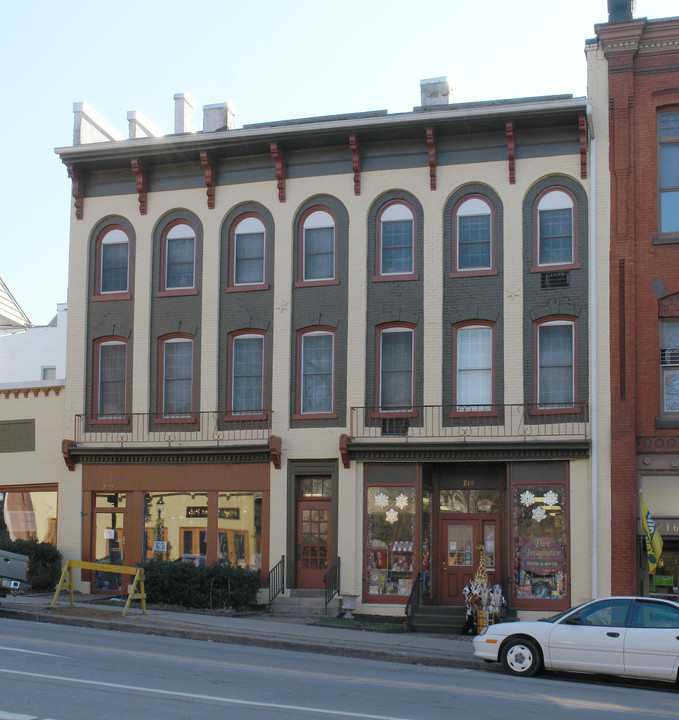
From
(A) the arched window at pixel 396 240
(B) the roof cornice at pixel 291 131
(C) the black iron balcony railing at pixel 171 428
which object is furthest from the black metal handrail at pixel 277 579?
(B) the roof cornice at pixel 291 131

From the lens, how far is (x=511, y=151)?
23766 mm

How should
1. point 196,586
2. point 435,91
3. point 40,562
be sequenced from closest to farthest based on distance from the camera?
point 196,586 → point 40,562 → point 435,91

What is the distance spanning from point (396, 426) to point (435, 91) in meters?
8.90

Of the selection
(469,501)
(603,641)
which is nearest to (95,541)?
(469,501)

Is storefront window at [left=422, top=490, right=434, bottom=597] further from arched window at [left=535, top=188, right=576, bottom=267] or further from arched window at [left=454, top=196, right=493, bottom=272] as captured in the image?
arched window at [left=535, top=188, right=576, bottom=267]

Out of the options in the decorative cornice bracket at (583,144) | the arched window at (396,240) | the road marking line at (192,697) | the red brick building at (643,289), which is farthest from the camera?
the arched window at (396,240)

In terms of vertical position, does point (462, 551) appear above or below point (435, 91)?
below

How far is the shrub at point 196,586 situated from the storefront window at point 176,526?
1.94 m

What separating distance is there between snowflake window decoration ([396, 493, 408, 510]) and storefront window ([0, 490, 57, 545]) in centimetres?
922

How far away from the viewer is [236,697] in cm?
1230

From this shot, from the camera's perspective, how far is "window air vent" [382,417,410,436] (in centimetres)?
2411

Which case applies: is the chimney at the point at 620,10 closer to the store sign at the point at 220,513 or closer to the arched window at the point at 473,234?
the arched window at the point at 473,234

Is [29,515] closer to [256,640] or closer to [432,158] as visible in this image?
[256,640]

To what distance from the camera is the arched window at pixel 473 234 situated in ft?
79.5
